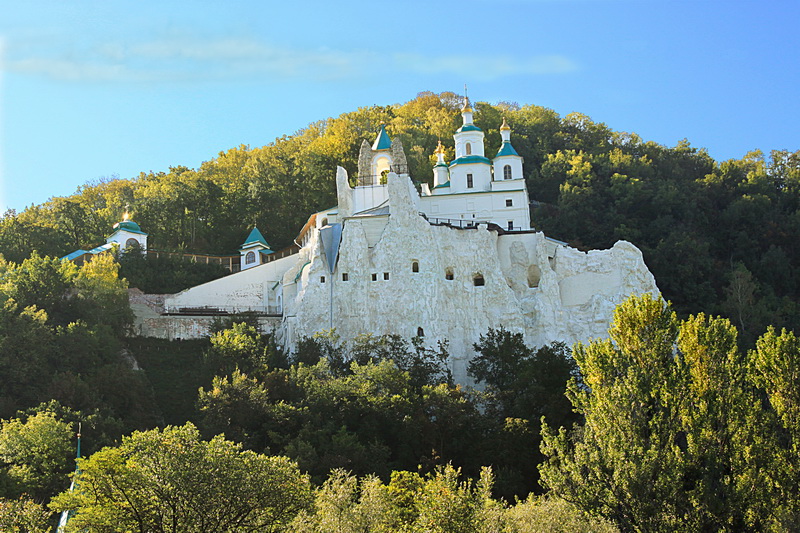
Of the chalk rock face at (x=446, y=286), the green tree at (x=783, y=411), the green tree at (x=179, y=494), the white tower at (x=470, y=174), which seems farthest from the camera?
the white tower at (x=470, y=174)

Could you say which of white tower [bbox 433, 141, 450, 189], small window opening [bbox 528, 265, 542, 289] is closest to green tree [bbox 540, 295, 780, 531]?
small window opening [bbox 528, 265, 542, 289]

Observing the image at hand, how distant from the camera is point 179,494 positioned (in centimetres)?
2306

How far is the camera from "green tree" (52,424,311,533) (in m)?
23.0

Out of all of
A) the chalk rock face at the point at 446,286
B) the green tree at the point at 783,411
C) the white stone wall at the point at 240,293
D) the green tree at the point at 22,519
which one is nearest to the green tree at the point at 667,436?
the green tree at the point at 783,411

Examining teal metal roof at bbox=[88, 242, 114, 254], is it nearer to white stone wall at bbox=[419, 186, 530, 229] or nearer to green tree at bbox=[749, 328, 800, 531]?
white stone wall at bbox=[419, 186, 530, 229]

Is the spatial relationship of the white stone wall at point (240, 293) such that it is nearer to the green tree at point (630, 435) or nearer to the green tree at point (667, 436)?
the green tree at point (630, 435)

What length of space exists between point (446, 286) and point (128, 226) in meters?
18.2

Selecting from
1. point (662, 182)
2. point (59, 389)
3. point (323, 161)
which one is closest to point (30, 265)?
point (59, 389)

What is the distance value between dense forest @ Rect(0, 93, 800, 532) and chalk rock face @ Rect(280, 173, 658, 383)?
1.47m

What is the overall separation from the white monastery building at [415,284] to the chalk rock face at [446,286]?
4 centimetres

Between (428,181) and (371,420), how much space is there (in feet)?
75.2

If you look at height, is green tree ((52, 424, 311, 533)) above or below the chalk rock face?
below

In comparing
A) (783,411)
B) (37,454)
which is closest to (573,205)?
(783,411)

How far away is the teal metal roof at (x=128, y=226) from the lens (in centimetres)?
5188
